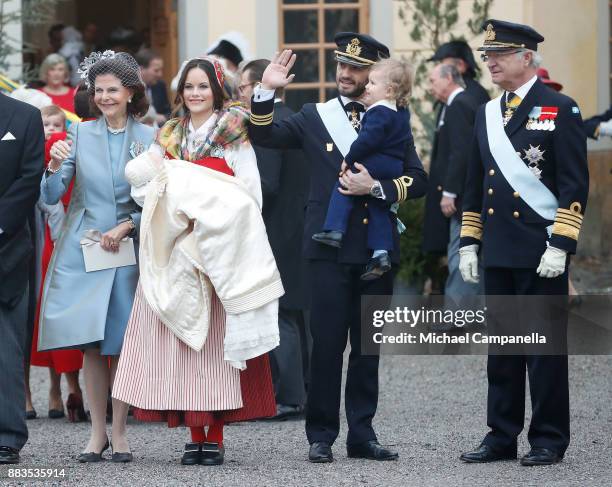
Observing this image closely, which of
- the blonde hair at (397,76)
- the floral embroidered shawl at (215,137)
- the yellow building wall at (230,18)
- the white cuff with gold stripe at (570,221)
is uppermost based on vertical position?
the yellow building wall at (230,18)

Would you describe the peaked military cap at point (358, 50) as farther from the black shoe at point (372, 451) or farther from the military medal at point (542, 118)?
the black shoe at point (372, 451)

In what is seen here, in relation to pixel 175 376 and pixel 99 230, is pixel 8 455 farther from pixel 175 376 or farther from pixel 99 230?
pixel 99 230

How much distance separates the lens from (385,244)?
6.88 metres

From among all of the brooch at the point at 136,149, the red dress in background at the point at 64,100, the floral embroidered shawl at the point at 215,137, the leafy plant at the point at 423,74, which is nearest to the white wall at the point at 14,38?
the red dress in background at the point at 64,100

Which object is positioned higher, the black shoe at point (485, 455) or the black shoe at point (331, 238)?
the black shoe at point (331, 238)

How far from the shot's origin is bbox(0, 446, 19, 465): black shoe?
6.93 m

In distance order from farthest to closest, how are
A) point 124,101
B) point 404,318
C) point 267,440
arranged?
point 404,318 < point 267,440 < point 124,101

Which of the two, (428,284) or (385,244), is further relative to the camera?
(428,284)

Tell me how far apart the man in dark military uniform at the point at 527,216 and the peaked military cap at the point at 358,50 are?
0.48 metres

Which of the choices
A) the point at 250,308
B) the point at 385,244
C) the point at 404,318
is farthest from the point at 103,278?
the point at 404,318

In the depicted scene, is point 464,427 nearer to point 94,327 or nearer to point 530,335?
point 530,335

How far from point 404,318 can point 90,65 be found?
4.29 metres

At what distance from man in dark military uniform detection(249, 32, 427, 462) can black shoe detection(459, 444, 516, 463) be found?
1.06ft

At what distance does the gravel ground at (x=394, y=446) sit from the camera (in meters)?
6.64
